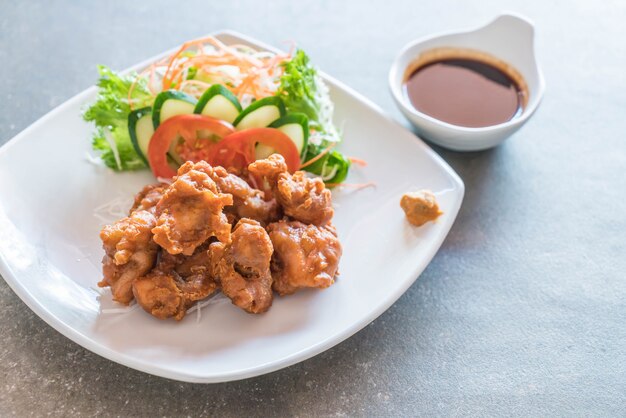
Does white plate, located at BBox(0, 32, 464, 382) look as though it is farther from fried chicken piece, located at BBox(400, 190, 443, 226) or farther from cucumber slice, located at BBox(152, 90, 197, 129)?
cucumber slice, located at BBox(152, 90, 197, 129)

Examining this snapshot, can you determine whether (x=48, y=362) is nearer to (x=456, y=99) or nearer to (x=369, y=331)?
(x=369, y=331)

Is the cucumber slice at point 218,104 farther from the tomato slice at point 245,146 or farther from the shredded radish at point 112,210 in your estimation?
the shredded radish at point 112,210

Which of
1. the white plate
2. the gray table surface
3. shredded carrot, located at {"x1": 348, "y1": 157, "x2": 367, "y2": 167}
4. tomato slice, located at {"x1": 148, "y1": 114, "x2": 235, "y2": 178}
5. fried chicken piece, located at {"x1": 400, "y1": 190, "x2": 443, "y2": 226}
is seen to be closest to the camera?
the white plate

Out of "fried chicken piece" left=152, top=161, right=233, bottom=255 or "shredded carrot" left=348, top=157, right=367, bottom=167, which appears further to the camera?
"shredded carrot" left=348, top=157, right=367, bottom=167

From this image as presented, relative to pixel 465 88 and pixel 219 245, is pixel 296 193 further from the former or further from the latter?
pixel 465 88

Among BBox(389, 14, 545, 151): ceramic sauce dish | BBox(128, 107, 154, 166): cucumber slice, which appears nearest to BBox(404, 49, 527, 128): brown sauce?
BBox(389, 14, 545, 151): ceramic sauce dish

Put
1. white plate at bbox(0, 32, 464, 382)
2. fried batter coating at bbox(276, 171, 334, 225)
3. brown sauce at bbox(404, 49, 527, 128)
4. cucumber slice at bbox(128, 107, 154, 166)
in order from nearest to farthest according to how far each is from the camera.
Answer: white plate at bbox(0, 32, 464, 382) → fried batter coating at bbox(276, 171, 334, 225) → cucumber slice at bbox(128, 107, 154, 166) → brown sauce at bbox(404, 49, 527, 128)

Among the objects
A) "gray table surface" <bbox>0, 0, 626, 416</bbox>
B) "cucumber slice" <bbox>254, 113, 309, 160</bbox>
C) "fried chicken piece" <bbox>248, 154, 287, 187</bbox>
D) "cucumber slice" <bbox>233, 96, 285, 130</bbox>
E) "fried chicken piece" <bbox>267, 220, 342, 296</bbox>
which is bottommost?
"gray table surface" <bbox>0, 0, 626, 416</bbox>

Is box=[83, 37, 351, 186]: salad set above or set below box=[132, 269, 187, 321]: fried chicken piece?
above
